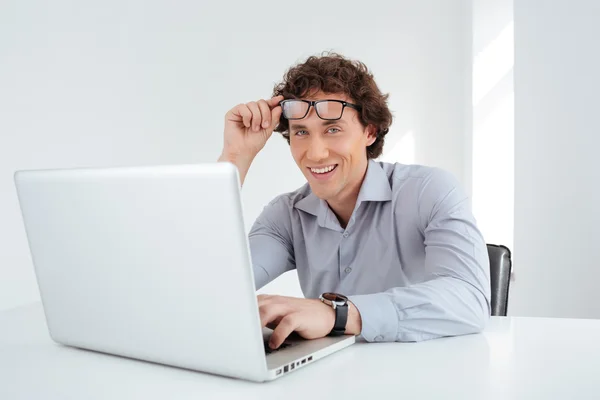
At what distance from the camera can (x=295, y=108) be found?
1.95 metres

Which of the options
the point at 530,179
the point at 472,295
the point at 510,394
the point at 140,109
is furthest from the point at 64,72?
the point at 510,394

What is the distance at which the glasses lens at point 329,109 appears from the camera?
77.9 inches

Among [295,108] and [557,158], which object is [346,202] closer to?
[295,108]

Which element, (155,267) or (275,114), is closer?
(155,267)

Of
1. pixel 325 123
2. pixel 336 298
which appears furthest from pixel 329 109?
pixel 336 298

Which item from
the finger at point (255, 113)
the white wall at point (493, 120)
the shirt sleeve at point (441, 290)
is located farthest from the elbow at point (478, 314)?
the white wall at point (493, 120)

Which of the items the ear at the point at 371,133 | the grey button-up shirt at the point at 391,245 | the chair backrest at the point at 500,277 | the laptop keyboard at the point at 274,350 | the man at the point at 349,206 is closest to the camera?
the laptop keyboard at the point at 274,350

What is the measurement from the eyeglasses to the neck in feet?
0.72

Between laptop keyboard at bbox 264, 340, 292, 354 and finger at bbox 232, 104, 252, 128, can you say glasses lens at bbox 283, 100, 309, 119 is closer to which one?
finger at bbox 232, 104, 252, 128

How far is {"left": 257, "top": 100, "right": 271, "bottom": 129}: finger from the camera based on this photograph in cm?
205

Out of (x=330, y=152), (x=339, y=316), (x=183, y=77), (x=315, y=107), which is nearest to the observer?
(x=339, y=316)

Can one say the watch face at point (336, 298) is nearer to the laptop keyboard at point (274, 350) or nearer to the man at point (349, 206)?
the laptop keyboard at point (274, 350)

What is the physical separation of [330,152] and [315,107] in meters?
0.17

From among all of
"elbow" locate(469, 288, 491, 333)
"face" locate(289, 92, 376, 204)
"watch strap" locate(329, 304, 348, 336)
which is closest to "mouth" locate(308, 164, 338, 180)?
"face" locate(289, 92, 376, 204)
